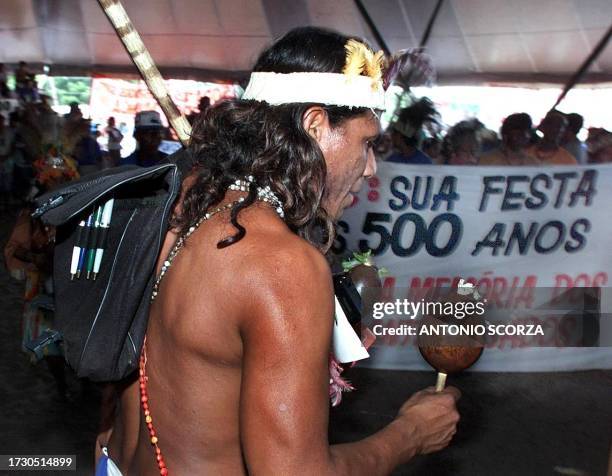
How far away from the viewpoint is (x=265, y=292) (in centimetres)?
145

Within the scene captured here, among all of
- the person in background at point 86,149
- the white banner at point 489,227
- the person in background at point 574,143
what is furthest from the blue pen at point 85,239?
the person in background at point 86,149

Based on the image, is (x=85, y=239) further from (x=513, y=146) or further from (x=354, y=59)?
(x=513, y=146)

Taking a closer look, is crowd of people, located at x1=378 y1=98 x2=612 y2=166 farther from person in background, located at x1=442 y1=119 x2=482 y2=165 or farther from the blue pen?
the blue pen

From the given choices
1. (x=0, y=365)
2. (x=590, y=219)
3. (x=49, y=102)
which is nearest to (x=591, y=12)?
(x=590, y=219)

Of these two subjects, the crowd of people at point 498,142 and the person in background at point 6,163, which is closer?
the crowd of people at point 498,142

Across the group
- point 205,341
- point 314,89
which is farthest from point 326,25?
point 205,341

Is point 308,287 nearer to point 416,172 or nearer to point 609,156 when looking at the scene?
point 416,172

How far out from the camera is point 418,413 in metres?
1.96

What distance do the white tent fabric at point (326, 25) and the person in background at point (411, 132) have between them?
3.87 meters

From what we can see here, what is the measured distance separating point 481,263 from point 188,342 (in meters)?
5.00

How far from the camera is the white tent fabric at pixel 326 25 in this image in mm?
→ 12883

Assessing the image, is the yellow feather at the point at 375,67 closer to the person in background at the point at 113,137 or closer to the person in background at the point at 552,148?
the person in background at the point at 552,148

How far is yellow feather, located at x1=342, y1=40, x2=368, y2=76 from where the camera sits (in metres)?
1.83

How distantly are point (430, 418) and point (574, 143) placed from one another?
232 inches
